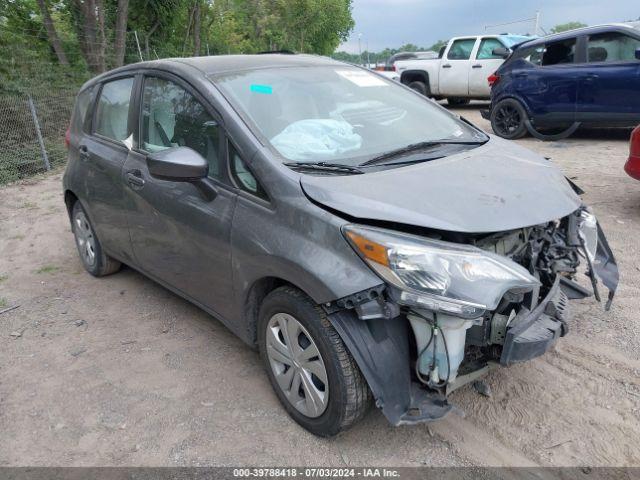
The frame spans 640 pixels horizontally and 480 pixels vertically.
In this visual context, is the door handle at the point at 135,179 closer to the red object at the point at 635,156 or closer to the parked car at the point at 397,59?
the red object at the point at 635,156

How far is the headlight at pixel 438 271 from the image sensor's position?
2164 millimetres

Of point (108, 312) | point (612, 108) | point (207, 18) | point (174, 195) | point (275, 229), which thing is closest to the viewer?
point (275, 229)

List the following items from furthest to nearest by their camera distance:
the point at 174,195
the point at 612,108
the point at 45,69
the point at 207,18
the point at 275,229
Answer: the point at 207,18 < the point at 45,69 < the point at 612,108 < the point at 174,195 < the point at 275,229

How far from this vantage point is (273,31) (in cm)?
2822

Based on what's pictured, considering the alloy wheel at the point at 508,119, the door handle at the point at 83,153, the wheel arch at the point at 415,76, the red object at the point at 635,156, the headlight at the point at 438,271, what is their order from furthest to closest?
the wheel arch at the point at 415,76, the alloy wheel at the point at 508,119, the red object at the point at 635,156, the door handle at the point at 83,153, the headlight at the point at 438,271

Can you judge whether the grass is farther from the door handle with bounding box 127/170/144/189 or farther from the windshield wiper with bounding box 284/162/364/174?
the windshield wiper with bounding box 284/162/364/174

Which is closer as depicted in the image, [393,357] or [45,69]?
[393,357]

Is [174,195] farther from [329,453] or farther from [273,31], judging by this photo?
[273,31]

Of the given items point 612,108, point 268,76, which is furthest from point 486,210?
point 612,108

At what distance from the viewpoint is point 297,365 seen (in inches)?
104

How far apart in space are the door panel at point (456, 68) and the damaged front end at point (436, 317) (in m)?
11.7

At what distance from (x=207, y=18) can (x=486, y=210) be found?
899 inches

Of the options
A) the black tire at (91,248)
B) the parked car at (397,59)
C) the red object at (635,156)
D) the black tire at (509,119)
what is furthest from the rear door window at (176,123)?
the parked car at (397,59)

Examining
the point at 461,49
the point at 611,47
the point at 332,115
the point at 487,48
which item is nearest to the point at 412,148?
the point at 332,115
